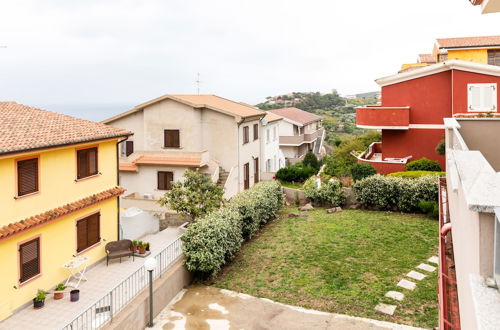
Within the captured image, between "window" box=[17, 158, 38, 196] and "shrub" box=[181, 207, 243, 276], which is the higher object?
"window" box=[17, 158, 38, 196]

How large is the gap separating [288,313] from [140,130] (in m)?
19.1

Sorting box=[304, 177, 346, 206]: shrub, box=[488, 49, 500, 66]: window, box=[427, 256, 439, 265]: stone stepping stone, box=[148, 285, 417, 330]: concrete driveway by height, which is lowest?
box=[148, 285, 417, 330]: concrete driveway

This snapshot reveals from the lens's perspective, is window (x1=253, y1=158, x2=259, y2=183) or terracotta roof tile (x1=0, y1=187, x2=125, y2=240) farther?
window (x1=253, y1=158, x2=259, y2=183)

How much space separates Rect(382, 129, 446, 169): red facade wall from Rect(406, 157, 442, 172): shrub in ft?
5.16

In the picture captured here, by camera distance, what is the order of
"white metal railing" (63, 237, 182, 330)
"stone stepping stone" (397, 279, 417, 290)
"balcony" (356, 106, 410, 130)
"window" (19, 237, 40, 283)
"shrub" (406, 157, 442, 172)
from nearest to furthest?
1. "white metal railing" (63, 237, 182, 330)
2. "window" (19, 237, 40, 283)
3. "stone stepping stone" (397, 279, 417, 290)
4. "shrub" (406, 157, 442, 172)
5. "balcony" (356, 106, 410, 130)

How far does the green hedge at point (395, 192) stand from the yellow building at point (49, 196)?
14.4 meters

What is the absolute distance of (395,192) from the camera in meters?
23.1

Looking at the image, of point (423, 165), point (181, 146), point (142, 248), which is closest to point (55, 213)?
point (142, 248)

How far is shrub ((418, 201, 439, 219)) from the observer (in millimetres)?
21373

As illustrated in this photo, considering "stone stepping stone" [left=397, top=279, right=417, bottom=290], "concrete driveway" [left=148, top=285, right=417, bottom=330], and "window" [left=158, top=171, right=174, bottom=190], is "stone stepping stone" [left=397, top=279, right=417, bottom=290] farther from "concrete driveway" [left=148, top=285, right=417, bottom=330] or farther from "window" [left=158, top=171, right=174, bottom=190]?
"window" [left=158, top=171, right=174, bottom=190]

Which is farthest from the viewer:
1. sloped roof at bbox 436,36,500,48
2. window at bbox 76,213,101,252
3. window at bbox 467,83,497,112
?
sloped roof at bbox 436,36,500,48

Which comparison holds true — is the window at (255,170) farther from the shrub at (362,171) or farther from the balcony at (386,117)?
the balcony at (386,117)

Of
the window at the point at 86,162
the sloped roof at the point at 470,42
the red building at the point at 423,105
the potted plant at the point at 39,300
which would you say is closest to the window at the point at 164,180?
the window at the point at 86,162

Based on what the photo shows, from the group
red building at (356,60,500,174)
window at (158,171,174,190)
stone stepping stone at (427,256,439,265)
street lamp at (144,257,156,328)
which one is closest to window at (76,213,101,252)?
street lamp at (144,257,156,328)
